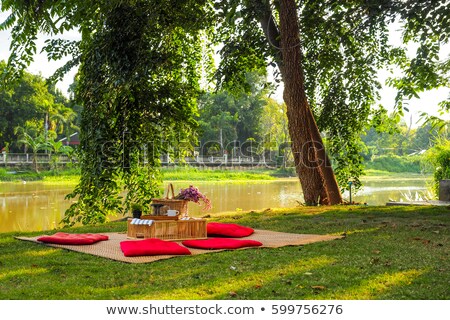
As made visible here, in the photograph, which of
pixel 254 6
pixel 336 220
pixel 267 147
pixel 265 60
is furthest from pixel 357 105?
pixel 267 147

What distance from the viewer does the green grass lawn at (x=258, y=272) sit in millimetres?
3891

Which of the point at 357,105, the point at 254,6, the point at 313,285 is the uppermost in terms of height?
the point at 254,6

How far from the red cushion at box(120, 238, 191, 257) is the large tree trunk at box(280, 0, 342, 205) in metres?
4.87

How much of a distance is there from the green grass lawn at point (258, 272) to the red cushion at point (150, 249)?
0.22m

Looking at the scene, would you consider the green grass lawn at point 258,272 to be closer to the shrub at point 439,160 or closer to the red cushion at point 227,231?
the red cushion at point 227,231

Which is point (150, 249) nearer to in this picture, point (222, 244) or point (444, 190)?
point (222, 244)

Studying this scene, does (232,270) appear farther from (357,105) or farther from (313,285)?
(357,105)

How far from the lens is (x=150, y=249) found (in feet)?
17.7

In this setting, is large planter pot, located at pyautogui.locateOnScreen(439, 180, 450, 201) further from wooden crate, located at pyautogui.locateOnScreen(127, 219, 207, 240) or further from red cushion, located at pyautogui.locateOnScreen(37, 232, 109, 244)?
red cushion, located at pyautogui.locateOnScreen(37, 232, 109, 244)

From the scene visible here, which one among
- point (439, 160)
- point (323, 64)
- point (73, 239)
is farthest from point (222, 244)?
point (439, 160)

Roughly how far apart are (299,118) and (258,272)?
596cm

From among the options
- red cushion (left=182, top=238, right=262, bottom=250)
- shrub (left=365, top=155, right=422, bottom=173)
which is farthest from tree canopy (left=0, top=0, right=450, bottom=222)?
shrub (left=365, top=155, right=422, bottom=173)

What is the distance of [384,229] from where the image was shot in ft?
23.0

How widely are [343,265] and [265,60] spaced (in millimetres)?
7075
